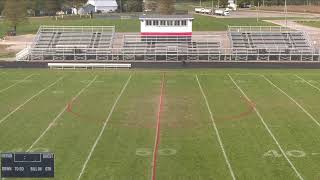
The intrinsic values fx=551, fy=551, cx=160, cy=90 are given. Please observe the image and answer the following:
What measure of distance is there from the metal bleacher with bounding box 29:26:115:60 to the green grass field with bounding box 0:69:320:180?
10612 mm

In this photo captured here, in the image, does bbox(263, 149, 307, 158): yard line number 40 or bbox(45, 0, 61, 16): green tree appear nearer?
bbox(263, 149, 307, 158): yard line number 40

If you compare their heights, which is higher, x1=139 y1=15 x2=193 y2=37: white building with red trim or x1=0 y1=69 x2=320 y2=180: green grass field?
x1=139 y1=15 x2=193 y2=37: white building with red trim

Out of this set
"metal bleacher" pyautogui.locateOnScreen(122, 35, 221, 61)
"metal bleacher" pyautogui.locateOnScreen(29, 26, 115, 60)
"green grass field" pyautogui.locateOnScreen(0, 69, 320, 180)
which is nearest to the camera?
"green grass field" pyautogui.locateOnScreen(0, 69, 320, 180)

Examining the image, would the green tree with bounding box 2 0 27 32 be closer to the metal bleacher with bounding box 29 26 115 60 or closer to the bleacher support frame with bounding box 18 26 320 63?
the metal bleacher with bounding box 29 26 115 60

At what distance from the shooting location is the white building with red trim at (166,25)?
5109 centimetres

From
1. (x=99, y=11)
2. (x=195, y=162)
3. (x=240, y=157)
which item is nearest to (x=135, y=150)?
(x=195, y=162)

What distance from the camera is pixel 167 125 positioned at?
909 inches

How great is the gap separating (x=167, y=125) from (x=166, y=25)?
29151 mm

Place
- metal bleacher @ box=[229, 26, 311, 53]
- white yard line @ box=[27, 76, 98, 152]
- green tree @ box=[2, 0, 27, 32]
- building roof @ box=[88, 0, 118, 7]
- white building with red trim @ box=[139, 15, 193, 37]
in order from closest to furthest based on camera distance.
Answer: white yard line @ box=[27, 76, 98, 152] → metal bleacher @ box=[229, 26, 311, 53] → white building with red trim @ box=[139, 15, 193, 37] → green tree @ box=[2, 0, 27, 32] → building roof @ box=[88, 0, 118, 7]

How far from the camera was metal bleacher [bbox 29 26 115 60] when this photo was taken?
155ft

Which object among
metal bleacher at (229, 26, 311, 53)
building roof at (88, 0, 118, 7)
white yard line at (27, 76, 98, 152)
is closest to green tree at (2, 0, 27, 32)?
metal bleacher at (229, 26, 311, 53)

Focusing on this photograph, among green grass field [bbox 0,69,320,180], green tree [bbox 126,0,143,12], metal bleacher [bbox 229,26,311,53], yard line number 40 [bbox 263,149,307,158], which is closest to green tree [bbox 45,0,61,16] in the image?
green tree [bbox 126,0,143,12]
